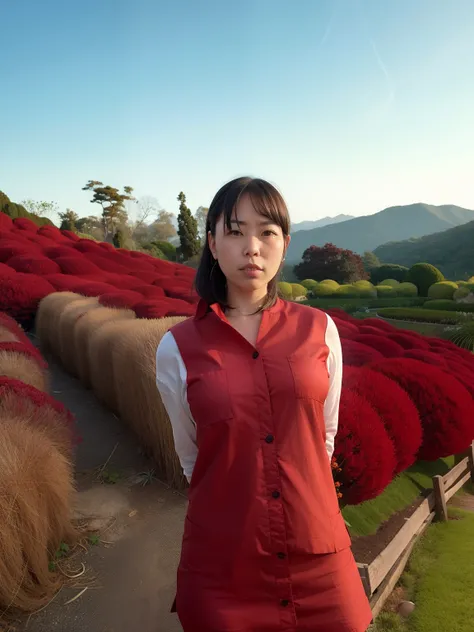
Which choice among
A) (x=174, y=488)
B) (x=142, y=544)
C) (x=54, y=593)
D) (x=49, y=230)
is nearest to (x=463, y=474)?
(x=174, y=488)

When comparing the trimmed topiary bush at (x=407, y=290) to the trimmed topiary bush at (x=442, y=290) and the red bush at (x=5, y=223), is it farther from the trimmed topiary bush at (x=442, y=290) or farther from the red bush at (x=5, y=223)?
the red bush at (x=5, y=223)

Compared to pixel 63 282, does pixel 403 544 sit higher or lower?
lower

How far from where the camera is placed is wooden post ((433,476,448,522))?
4.42 m

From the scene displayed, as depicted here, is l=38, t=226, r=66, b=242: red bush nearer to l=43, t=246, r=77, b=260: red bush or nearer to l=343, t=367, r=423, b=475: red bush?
l=43, t=246, r=77, b=260: red bush

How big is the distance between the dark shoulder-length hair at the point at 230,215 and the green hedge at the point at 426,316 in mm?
15012

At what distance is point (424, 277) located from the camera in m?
23.1

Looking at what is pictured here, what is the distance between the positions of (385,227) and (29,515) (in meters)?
134

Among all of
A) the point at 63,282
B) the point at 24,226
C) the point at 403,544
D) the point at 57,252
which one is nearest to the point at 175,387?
the point at 403,544

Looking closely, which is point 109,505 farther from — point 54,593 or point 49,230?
point 49,230

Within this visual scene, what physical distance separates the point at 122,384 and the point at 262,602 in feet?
12.6

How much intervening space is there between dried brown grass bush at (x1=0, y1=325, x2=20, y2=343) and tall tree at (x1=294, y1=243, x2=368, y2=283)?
889 inches

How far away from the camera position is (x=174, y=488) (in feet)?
12.7

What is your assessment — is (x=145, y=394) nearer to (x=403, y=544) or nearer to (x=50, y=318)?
(x=403, y=544)

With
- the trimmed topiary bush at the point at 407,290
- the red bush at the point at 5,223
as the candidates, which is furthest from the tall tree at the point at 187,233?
the red bush at the point at 5,223
